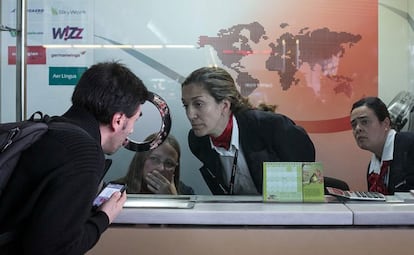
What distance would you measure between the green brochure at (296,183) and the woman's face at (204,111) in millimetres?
915

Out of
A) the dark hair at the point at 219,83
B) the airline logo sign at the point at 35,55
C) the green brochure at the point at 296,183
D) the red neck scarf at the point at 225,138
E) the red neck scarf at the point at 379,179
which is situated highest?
the airline logo sign at the point at 35,55

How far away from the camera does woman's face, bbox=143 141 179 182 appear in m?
2.93

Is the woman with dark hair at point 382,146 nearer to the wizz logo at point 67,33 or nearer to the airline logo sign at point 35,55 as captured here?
the wizz logo at point 67,33

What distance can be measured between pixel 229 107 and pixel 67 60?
109cm

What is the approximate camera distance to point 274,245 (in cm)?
187

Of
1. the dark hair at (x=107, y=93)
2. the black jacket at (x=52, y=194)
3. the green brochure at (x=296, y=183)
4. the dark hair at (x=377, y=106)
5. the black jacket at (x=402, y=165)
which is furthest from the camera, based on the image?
the dark hair at (x=377, y=106)

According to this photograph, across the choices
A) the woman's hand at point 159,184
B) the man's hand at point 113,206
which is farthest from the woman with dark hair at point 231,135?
the man's hand at point 113,206

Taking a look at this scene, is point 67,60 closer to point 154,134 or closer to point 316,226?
point 154,134

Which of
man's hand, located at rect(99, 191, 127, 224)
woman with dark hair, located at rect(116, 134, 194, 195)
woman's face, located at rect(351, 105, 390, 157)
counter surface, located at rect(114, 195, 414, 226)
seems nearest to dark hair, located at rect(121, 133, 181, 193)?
woman with dark hair, located at rect(116, 134, 194, 195)

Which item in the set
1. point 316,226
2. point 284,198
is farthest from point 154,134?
point 316,226

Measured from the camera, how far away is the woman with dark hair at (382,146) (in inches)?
104

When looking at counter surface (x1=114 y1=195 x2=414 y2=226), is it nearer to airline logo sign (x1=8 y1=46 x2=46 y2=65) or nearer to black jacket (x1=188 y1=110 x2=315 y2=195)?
black jacket (x1=188 y1=110 x2=315 y2=195)

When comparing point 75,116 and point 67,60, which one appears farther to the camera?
point 67,60

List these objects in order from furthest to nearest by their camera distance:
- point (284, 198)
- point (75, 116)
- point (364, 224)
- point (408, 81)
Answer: point (408, 81)
point (284, 198)
point (364, 224)
point (75, 116)
